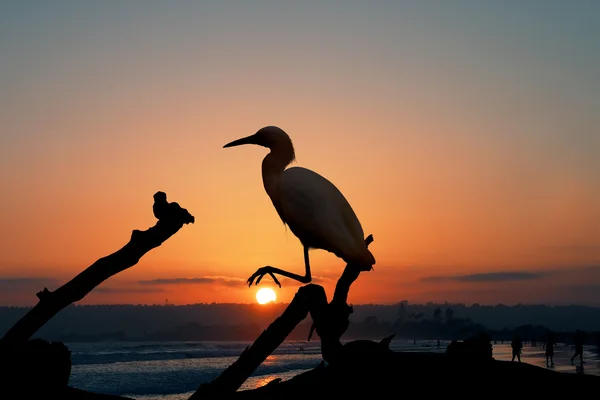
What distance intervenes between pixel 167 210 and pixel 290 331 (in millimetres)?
1197

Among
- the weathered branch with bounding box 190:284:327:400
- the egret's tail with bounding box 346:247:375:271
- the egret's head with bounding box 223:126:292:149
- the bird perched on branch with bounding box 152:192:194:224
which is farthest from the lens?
the egret's head with bounding box 223:126:292:149

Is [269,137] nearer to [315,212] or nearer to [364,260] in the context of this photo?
[315,212]

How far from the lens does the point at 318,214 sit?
743 cm

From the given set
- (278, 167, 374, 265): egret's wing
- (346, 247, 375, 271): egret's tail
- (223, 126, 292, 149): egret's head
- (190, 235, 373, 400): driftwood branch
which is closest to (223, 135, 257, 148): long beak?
(223, 126, 292, 149): egret's head

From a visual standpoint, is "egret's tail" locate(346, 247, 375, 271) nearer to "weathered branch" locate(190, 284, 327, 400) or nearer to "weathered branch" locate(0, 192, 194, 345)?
"weathered branch" locate(190, 284, 327, 400)

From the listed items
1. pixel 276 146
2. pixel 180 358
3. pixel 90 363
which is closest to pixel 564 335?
pixel 180 358

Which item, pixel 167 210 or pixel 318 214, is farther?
pixel 318 214

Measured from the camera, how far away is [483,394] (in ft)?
14.3

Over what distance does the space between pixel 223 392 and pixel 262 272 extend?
1976mm

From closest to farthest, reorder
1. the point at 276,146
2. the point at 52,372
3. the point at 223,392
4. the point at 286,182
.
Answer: the point at 223,392, the point at 52,372, the point at 286,182, the point at 276,146

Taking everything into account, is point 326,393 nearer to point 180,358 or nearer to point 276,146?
point 276,146

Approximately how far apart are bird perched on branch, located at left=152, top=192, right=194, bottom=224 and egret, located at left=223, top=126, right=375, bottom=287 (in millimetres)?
2235

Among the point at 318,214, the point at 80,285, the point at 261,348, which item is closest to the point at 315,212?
the point at 318,214

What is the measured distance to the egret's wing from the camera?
283 inches
